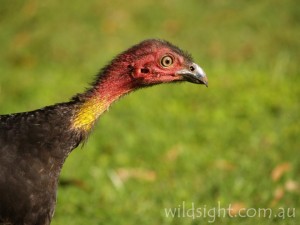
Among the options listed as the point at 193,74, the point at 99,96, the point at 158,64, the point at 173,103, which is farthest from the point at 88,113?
the point at 173,103

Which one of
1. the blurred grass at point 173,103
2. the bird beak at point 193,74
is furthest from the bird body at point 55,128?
the blurred grass at point 173,103

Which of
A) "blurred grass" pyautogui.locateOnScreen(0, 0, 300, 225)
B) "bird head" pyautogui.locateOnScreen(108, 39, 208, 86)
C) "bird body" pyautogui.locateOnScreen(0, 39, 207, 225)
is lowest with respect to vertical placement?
"bird body" pyautogui.locateOnScreen(0, 39, 207, 225)

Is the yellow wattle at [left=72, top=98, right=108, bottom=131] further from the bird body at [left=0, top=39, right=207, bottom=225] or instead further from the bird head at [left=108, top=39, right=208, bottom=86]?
the bird head at [left=108, top=39, right=208, bottom=86]

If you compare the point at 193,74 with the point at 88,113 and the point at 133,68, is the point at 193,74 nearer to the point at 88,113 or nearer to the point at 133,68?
the point at 133,68

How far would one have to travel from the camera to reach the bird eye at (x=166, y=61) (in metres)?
4.01

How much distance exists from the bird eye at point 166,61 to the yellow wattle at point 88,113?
0.43 metres

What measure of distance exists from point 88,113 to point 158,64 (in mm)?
531

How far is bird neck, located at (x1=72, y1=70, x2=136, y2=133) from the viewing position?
3867 mm

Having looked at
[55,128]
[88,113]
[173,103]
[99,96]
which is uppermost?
[173,103]

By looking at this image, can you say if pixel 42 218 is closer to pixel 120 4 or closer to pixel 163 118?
pixel 163 118

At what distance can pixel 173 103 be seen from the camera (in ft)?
27.7

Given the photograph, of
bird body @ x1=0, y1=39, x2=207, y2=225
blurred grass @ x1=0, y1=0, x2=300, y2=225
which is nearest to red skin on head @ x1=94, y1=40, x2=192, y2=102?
bird body @ x1=0, y1=39, x2=207, y2=225

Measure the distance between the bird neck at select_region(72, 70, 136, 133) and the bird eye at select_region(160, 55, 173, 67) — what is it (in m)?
0.23

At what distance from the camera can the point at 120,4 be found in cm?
1130
